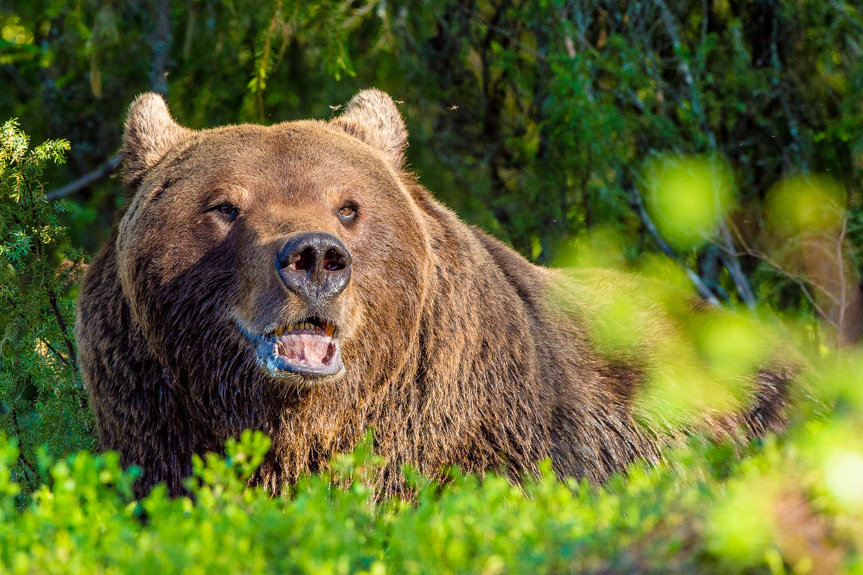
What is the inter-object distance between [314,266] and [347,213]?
565mm

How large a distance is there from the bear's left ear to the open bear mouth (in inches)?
49.5

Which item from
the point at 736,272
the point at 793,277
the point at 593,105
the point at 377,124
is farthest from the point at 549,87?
the point at 377,124

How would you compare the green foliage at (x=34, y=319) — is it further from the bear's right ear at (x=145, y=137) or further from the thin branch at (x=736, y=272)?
the thin branch at (x=736, y=272)

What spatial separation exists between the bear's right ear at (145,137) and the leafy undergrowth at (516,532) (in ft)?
6.59

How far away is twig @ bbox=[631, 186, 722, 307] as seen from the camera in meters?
7.82

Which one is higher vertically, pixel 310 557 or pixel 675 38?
pixel 675 38

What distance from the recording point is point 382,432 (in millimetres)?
4102

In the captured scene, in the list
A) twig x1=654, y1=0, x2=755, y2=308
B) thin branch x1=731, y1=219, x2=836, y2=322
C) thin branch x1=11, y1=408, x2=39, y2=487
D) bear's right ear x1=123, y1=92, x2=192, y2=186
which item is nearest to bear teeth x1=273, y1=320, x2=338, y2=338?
bear's right ear x1=123, y1=92, x2=192, y2=186

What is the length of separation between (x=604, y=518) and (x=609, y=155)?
5192mm

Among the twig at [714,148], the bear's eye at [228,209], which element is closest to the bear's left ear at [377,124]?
the bear's eye at [228,209]

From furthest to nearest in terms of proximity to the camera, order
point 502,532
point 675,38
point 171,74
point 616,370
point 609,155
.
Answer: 1. point 171,74
2. point 675,38
3. point 609,155
4. point 616,370
5. point 502,532

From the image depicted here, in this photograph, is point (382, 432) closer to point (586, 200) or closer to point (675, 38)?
point (586, 200)

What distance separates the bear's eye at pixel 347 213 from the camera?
4031 millimetres

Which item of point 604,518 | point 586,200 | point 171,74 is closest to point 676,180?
point 586,200
